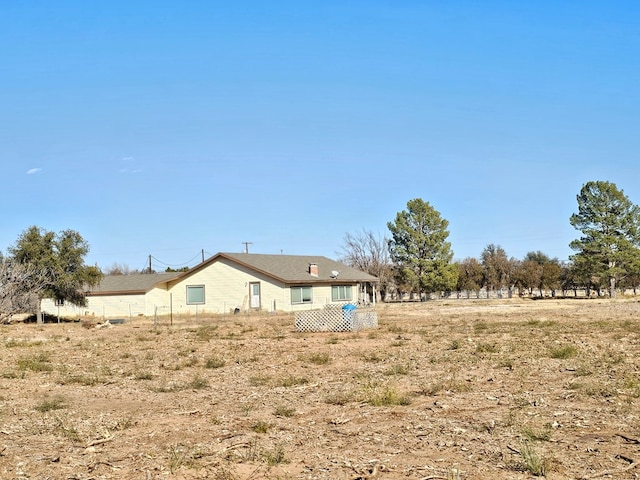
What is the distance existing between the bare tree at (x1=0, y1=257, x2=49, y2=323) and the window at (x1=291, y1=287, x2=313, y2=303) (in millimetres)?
Answer: 17589

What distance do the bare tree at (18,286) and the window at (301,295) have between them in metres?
17.6

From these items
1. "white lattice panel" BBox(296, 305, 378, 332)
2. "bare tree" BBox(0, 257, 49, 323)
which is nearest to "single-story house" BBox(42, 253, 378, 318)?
"bare tree" BBox(0, 257, 49, 323)

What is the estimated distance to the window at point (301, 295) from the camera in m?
50.2

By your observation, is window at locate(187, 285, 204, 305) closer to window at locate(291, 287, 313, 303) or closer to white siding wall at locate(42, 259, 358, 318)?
white siding wall at locate(42, 259, 358, 318)

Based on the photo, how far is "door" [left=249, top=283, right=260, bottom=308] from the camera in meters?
50.2

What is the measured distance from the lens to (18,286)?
42156mm

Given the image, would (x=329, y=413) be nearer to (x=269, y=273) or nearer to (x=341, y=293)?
(x=269, y=273)

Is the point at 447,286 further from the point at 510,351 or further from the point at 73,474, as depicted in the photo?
the point at 73,474

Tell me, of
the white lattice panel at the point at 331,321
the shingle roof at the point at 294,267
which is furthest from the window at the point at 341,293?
the white lattice panel at the point at 331,321

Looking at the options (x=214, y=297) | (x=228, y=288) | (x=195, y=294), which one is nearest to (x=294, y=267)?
(x=228, y=288)

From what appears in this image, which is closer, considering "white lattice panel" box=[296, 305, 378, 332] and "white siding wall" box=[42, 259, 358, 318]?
"white lattice panel" box=[296, 305, 378, 332]

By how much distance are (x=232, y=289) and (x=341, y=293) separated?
9.84m

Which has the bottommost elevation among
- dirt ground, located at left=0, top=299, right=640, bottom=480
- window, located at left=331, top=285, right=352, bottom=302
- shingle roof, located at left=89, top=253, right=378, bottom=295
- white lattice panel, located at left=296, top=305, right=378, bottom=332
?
dirt ground, located at left=0, top=299, right=640, bottom=480

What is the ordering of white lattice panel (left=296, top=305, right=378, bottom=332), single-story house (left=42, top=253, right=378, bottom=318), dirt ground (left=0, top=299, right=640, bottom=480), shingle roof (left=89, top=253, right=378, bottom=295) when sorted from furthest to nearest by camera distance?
shingle roof (left=89, top=253, right=378, bottom=295), single-story house (left=42, top=253, right=378, bottom=318), white lattice panel (left=296, top=305, right=378, bottom=332), dirt ground (left=0, top=299, right=640, bottom=480)
